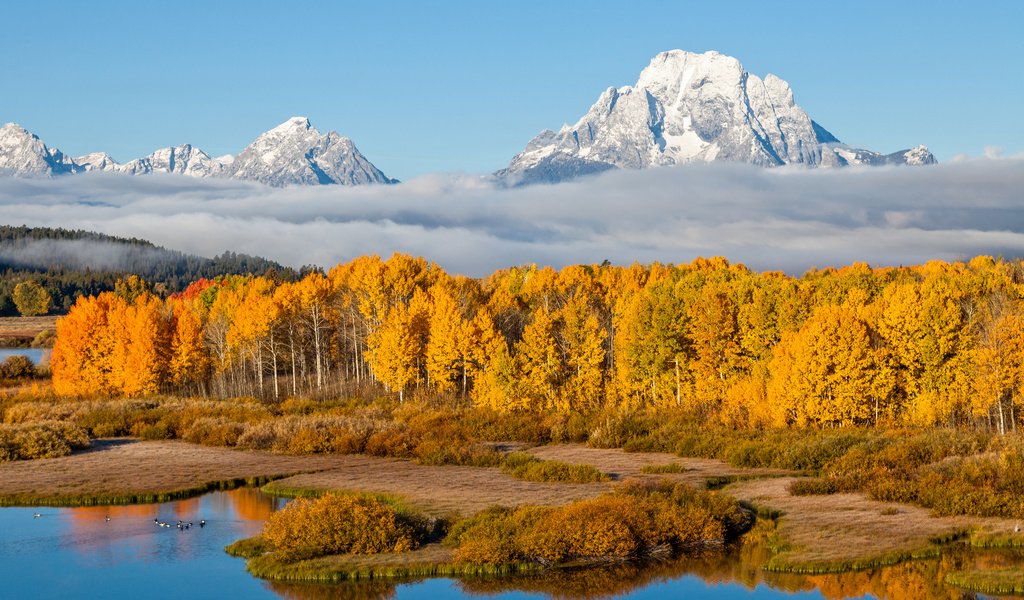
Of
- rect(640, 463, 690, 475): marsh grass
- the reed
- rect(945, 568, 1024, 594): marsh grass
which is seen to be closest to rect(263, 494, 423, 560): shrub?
the reed

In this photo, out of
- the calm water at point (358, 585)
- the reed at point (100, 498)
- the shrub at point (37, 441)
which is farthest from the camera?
the shrub at point (37, 441)

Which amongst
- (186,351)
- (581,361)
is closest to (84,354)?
(186,351)

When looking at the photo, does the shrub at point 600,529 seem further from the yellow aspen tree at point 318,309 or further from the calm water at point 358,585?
the yellow aspen tree at point 318,309

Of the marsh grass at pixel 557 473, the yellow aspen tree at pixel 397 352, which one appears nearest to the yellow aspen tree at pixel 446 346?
the yellow aspen tree at pixel 397 352

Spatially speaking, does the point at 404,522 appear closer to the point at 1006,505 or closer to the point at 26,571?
the point at 26,571

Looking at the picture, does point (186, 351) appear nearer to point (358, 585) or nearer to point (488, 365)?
point (488, 365)

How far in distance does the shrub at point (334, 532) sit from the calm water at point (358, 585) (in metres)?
2.20

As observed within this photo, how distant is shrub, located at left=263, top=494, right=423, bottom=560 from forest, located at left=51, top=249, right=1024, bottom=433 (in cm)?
4011

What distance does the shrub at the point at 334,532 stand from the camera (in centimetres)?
4316

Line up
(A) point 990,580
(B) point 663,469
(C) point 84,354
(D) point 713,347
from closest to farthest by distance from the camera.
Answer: (A) point 990,580, (B) point 663,469, (D) point 713,347, (C) point 84,354

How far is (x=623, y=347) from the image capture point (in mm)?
91062

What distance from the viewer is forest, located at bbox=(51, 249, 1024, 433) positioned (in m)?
74.4

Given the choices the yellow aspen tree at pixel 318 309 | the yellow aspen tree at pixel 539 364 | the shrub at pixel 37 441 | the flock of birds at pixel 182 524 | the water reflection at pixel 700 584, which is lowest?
the water reflection at pixel 700 584

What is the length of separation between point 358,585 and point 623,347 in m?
54.2
